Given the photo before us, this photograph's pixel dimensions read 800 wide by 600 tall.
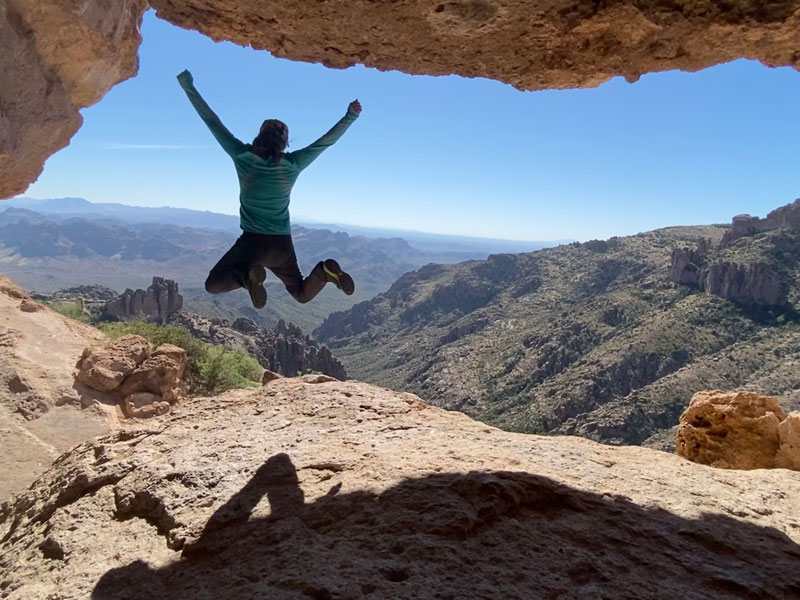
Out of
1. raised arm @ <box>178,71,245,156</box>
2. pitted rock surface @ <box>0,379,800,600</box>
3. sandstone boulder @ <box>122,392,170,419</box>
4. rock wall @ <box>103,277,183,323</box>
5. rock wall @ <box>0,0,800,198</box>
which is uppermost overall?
rock wall @ <box>0,0,800,198</box>

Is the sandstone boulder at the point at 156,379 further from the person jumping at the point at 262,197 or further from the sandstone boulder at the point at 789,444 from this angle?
the sandstone boulder at the point at 789,444

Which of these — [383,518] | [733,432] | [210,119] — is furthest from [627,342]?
[383,518]

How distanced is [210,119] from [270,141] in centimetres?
87

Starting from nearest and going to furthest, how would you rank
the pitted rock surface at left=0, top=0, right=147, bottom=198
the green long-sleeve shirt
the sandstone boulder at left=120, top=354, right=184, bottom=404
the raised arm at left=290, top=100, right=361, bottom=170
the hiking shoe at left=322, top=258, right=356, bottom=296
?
the pitted rock surface at left=0, top=0, right=147, bottom=198 < the green long-sleeve shirt < the raised arm at left=290, top=100, right=361, bottom=170 < the hiking shoe at left=322, top=258, right=356, bottom=296 < the sandstone boulder at left=120, top=354, right=184, bottom=404

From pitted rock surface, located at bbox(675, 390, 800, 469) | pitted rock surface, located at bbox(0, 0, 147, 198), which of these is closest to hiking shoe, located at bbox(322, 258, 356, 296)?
pitted rock surface, located at bbox(0, 0, 147, 198)

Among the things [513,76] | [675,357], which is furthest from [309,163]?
[675,357]

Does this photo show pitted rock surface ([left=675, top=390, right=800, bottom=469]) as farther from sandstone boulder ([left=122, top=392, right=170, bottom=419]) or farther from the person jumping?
sandstone boulder ([left=122, top=392, right=170, bottom=419])

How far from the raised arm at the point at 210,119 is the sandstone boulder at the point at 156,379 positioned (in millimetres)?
5519

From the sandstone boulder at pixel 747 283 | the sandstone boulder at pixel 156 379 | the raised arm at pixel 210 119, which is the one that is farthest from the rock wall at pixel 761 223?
the raised arm at pixel 210 119

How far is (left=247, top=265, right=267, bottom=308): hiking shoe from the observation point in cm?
607

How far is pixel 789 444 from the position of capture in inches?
247

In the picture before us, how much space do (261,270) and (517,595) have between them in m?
4.55

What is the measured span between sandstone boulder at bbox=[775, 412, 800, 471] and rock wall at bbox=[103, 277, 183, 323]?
5593 centimetres

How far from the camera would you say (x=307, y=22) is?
5.86 meters
